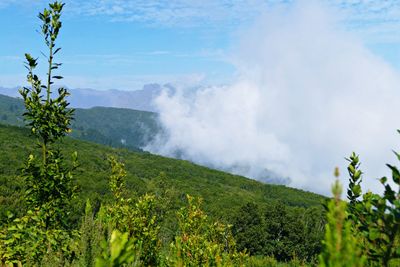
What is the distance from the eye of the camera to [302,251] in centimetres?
7344

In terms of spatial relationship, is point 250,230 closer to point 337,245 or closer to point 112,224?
point 112,224

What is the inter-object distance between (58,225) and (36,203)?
2.01ft

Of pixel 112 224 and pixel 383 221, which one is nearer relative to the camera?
pixel 383 221

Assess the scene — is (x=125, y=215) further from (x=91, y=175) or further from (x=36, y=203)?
(x=91, y=175)

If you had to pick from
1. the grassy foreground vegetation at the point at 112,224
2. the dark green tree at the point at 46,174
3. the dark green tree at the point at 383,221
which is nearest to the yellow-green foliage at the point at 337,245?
the grassy foreground vegetation at the point at 112,224

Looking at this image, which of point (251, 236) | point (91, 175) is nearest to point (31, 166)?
point (251, 236)

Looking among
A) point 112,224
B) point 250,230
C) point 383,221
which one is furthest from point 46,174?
point 250,230

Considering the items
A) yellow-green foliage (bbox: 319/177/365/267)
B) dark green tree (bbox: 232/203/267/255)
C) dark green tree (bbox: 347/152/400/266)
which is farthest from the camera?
dark green tree (bbox: 232/203/267/255)

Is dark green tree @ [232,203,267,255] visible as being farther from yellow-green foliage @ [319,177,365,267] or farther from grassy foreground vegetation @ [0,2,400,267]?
yellow-green foliage @ [319,177,365,267]

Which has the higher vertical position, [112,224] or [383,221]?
[383,221]

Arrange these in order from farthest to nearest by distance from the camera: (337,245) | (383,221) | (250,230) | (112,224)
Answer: (250,230) < (112,224) < (383,221) < (337,245)

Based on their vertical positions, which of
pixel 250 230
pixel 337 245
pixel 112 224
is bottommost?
pixel 250 230

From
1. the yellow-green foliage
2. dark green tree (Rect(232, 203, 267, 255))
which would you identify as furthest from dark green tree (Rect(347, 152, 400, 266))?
dark green tree (Rect(232, 203, 267, 255))

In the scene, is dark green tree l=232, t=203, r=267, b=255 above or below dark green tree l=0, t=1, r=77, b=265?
below
